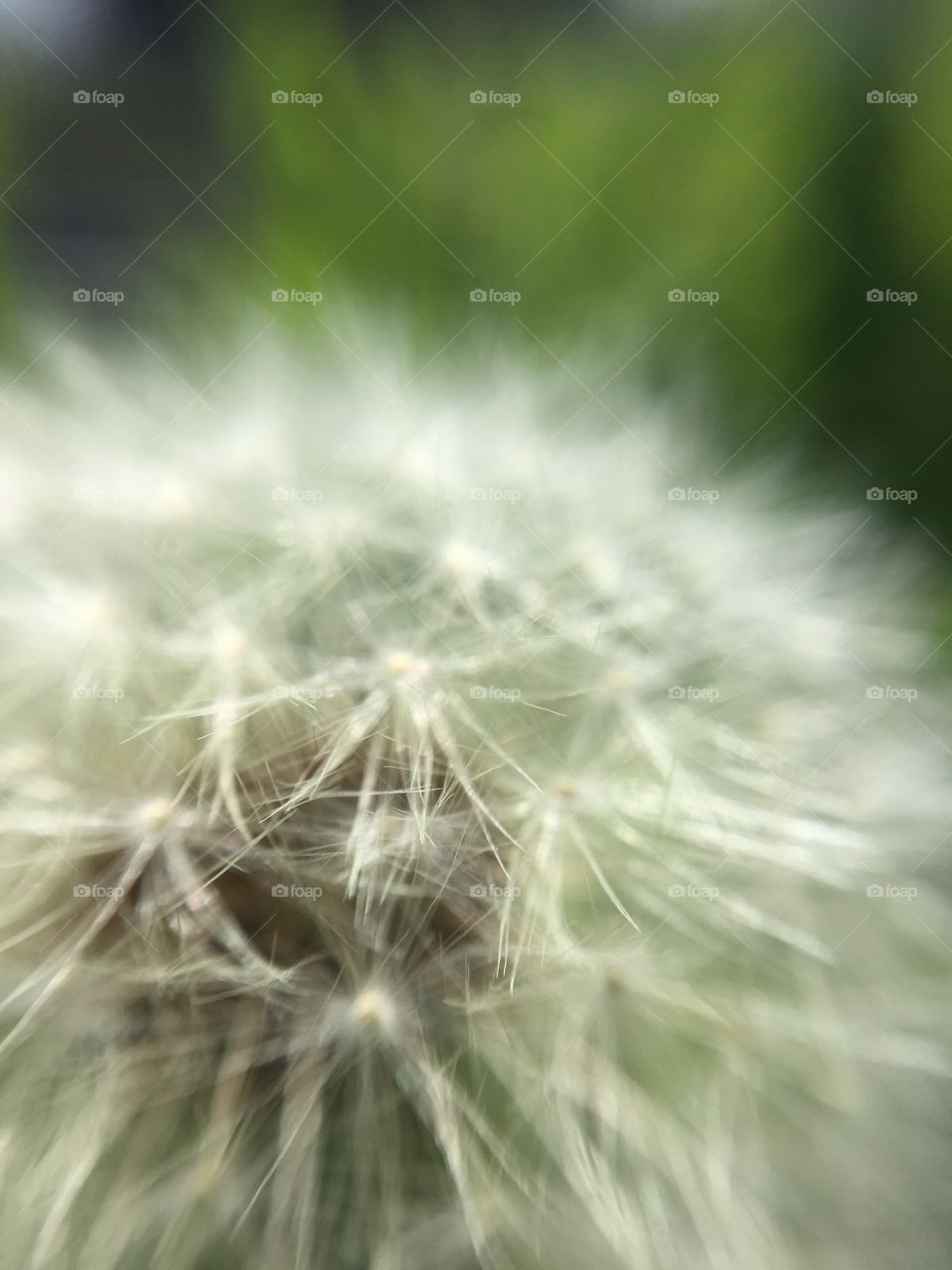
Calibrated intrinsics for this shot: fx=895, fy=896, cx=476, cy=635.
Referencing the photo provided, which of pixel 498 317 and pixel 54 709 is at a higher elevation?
pixel 498 317

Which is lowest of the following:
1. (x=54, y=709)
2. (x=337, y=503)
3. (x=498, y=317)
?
(x=54, y=709)

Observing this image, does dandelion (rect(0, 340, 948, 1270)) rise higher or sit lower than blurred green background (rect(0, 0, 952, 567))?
lower

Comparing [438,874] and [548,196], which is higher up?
[548,196]

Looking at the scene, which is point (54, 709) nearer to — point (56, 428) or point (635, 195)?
point (56, 428)

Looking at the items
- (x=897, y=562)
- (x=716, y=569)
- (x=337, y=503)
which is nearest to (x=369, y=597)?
(x=337, y=503)

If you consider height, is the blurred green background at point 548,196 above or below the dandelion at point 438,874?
above
